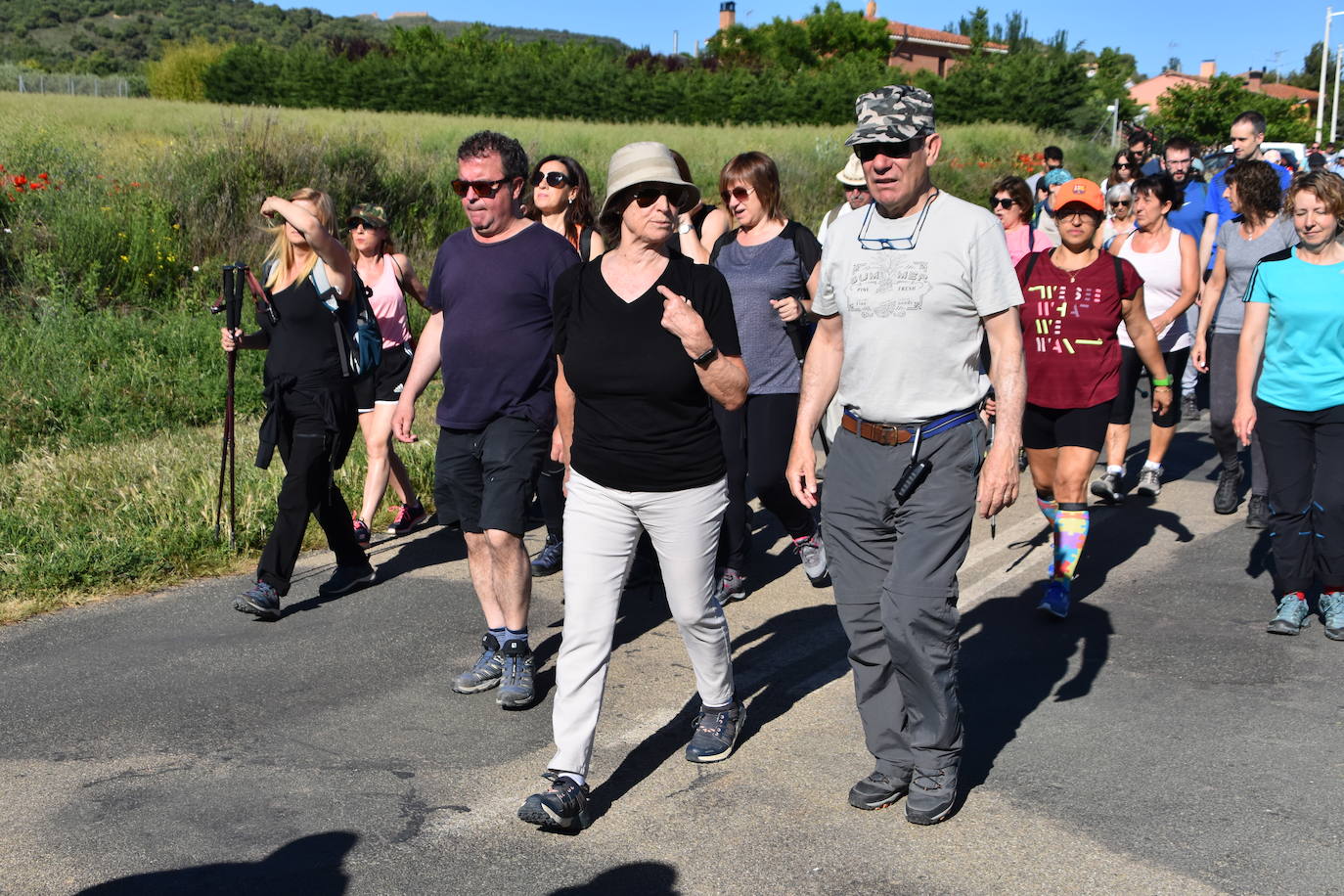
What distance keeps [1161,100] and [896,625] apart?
198 feet

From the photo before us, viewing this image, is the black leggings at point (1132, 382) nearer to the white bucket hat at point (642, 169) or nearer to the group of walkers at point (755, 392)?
the group of walkers at point (755, 392)

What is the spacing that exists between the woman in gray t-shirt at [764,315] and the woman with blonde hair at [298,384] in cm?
190

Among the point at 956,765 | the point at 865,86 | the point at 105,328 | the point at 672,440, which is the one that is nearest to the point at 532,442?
the point at 672,440

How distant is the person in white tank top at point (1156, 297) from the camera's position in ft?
27.5

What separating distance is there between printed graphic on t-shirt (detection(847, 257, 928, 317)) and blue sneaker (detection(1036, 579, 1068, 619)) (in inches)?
101

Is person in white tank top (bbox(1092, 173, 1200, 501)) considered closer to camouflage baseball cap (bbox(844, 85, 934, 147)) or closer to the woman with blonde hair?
camouflage baseball cap (bbox(844, 85, 934, 147))

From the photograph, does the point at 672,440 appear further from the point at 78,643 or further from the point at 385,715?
the point at 78,643

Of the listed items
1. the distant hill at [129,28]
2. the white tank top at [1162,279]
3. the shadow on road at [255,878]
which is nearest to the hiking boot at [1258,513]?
the white tank top at [1162,279]

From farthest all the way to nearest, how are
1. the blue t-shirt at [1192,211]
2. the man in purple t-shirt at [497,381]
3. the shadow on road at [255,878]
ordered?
1. the blue t-shirt at [1192,211]
2. the man in purple t-shirt at [497,381]
3. the shadow on road at [255,878]

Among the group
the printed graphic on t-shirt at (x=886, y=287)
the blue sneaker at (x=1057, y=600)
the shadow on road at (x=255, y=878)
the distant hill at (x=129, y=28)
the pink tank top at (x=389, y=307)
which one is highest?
the distant hill at (x=129, y=28)

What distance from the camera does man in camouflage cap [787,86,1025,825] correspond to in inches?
157

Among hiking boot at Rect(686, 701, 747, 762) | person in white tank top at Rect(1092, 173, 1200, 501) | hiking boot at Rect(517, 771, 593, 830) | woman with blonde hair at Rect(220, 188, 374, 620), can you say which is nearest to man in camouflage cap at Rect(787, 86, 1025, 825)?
hiking boot at Rect(686, 701, 747, 762)

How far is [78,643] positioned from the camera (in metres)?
5.75

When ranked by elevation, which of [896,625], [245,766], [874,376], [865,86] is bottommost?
[245,766]
